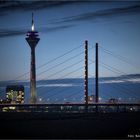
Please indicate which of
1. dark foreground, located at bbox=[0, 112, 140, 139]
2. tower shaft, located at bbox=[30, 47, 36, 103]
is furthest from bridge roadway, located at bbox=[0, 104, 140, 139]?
tower shaft, located at bbox=[30, 47, 36, 103]

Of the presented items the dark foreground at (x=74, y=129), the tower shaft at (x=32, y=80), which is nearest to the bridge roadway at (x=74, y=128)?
the dark foreground at (x=74, y=129)

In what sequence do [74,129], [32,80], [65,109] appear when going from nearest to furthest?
1. [74,129]
2. [65,109]
3. [32,80]

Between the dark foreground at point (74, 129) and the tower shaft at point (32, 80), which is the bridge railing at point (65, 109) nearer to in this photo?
the dark foreground at point (74, 129)

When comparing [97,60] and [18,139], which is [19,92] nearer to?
[97,60]

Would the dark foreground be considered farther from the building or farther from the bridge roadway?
the building

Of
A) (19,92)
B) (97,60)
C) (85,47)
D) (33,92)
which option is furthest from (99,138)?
(19,92)

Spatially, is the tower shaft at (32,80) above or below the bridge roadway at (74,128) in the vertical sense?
above

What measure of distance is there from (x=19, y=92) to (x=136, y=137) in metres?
182

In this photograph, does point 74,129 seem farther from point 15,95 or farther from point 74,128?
point 15,95

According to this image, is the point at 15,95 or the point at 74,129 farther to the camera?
the point at 15,95

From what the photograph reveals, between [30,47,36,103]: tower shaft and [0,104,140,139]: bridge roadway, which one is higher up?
[30,47,36,103]: tower shaft

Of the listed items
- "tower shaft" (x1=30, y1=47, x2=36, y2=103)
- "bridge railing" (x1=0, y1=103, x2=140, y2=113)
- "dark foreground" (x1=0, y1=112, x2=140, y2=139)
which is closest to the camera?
"dark foreground" (x1=0, y1=112, x2=140, y2=139)

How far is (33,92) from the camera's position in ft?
543

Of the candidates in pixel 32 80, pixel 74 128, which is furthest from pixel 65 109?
pixel 74 128
